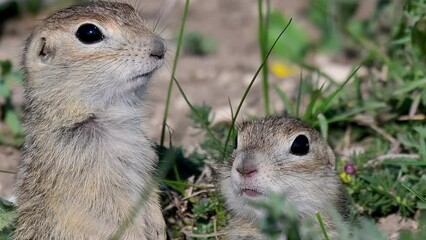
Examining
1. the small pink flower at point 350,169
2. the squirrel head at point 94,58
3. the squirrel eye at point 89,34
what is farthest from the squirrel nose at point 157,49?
the small pink flower at point 350,169

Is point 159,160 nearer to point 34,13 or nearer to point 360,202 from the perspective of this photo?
point 360,202

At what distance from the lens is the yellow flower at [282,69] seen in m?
9.25

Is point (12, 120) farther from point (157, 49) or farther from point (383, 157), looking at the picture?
point (383, 157)

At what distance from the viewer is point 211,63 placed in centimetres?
951

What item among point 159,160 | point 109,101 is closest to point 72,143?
point 109,101

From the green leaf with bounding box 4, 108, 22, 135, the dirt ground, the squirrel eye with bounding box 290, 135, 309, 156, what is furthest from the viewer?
the dirt ground

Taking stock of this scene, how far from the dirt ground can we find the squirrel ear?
42.9 inches

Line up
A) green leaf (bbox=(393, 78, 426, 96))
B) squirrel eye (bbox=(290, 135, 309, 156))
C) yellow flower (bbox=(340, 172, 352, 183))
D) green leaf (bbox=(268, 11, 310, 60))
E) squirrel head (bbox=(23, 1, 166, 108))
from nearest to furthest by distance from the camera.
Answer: squirrel eye (bbox=(290, 135, 309, 156)) < squirrel head (bbox=(23, 1, 166, 108)) < yellow flower (bbox=(340, 172, 352, 183)) < green leaf (bbox=(393, 78, 426, 96)) < green leaf (bbox=(268, 11, 310, 60))

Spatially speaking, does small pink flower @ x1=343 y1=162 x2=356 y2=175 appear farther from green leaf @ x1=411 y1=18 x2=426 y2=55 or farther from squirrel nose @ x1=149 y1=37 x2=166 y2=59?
squirrel nose @ x1=149 y1=37 x2=166 y2=59

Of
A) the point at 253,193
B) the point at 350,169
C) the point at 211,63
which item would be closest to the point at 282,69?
the point at 211,63

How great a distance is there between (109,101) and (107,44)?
0.32m

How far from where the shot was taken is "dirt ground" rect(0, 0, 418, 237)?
26.1 feet

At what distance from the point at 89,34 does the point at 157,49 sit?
1.31ft

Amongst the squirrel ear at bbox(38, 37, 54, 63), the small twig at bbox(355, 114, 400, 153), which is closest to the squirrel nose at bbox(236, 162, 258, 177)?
the squirrel ear at bbox(38, 37, 54, 63)
